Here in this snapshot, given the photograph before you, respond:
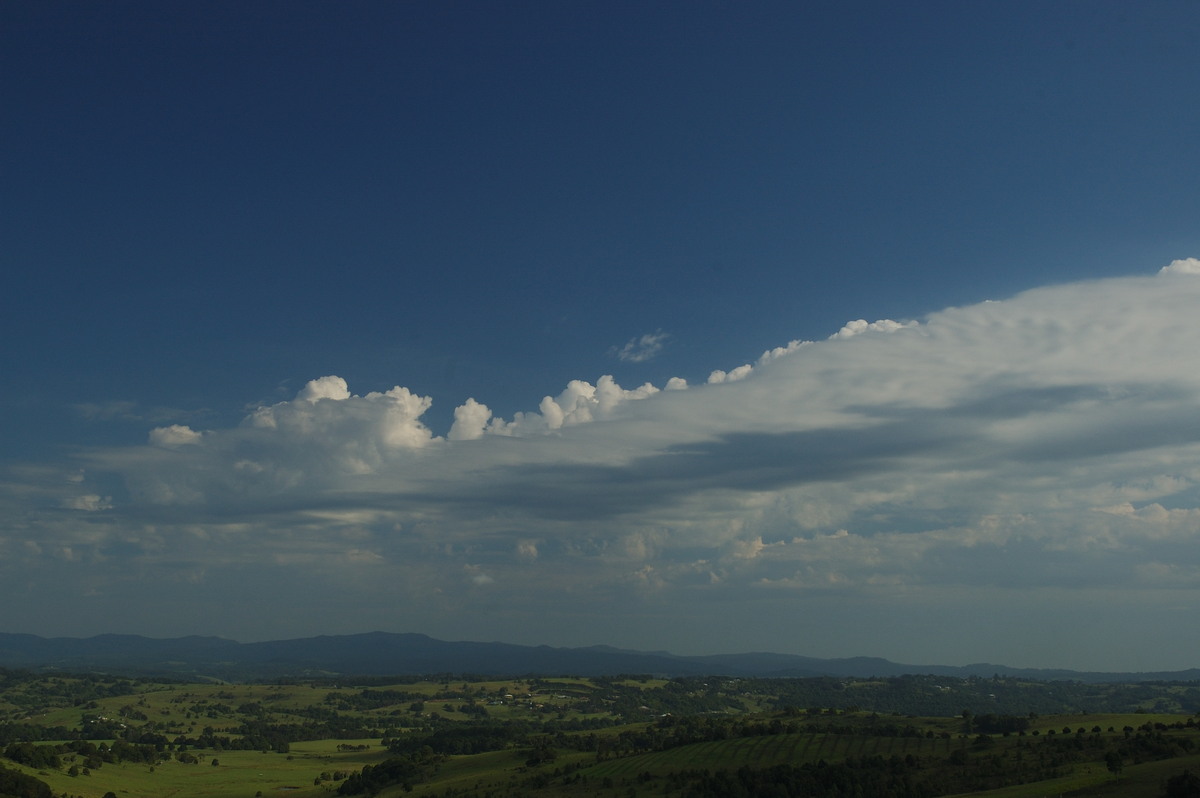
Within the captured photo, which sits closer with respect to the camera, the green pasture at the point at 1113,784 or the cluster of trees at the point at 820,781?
the green pasture at the point at 1113,784

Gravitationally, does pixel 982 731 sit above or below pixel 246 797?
above

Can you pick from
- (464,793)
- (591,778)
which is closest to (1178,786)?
(591,778)

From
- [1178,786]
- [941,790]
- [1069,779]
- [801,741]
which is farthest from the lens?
[801,741]

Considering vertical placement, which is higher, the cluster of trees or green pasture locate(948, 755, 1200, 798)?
green pasture locate(948, 755, 1200, 798)

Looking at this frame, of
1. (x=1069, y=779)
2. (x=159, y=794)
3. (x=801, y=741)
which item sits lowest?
(x=159, y=794)

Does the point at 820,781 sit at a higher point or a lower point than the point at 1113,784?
lower

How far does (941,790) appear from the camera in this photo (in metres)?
121

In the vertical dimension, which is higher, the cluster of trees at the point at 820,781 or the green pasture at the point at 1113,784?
the green pasture at the point at 1113,784

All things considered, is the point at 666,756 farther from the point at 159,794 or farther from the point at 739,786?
the point at 159,794

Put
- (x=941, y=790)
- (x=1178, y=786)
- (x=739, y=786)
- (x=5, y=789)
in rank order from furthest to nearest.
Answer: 1. (x=5, y=789)
2. (x=739, y=786)
3. (x=941, y=790)
4. (x=1178, y=786)

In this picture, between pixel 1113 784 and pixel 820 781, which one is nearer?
pixel 1113 784

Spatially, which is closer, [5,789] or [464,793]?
[5,789]

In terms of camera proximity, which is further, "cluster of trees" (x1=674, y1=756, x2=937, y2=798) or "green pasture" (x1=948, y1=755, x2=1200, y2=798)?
"cluster of trees" (x1=674, y1=756, x2=937, y2=798)

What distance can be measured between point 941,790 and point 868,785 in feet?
40.6
